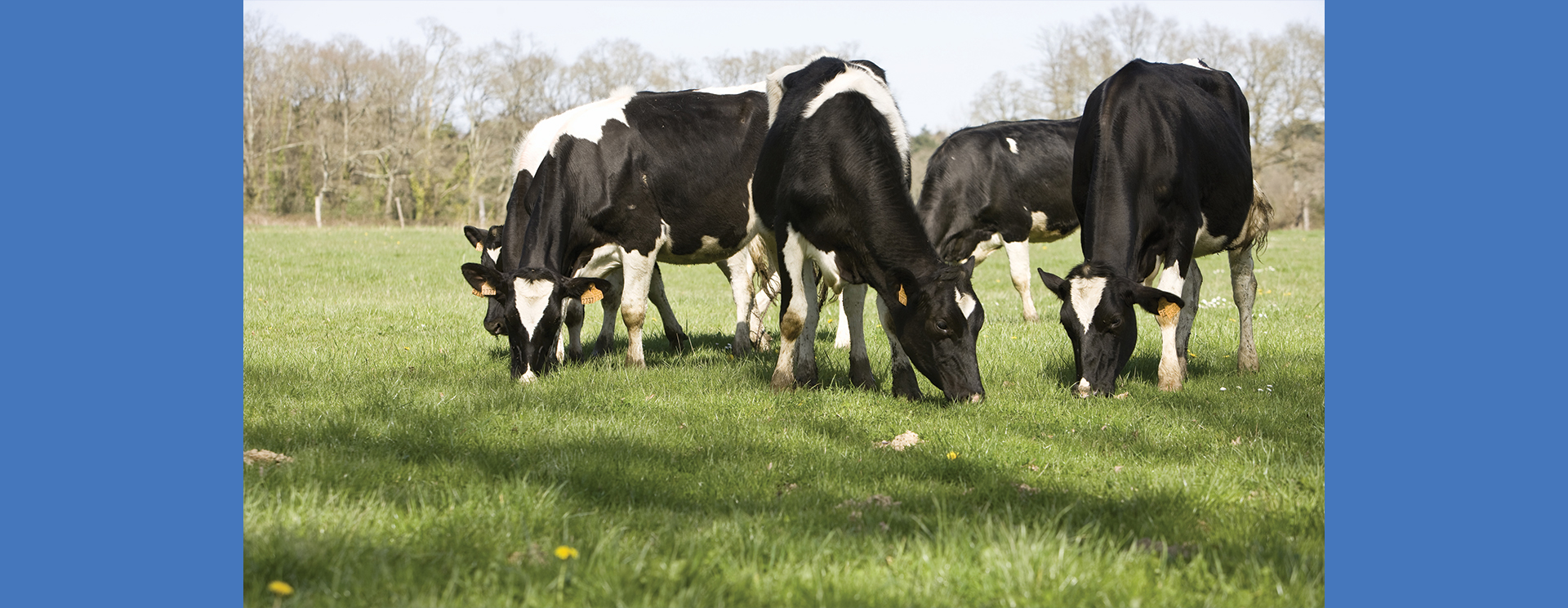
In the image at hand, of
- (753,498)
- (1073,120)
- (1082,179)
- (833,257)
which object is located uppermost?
(1073,120)

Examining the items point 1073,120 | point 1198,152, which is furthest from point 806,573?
point 1073,120

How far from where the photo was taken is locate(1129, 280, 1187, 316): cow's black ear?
6.23m

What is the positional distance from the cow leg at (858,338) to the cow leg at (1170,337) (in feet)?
6.27

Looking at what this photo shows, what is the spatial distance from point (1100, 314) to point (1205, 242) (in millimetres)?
1722

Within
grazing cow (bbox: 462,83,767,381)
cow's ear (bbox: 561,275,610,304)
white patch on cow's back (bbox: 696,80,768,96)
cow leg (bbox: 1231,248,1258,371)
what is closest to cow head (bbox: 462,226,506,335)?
grazing cow (bbox: 462,83,767,381)

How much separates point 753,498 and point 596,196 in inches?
169

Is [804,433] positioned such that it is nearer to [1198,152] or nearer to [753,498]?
[753,498]

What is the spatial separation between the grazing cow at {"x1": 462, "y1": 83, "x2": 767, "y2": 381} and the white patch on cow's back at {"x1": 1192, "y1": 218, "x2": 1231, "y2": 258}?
315 cm

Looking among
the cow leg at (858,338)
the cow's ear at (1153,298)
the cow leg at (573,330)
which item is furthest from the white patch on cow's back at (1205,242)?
the cow leg at (573,330)

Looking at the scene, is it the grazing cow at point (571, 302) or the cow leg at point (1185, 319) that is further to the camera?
the grazing cow at point (571, 302)

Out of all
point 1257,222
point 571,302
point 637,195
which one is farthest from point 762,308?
point 1257,222

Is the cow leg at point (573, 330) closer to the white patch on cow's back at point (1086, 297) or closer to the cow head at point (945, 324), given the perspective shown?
the cow head at point (945, 324)

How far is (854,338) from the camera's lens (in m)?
6.91

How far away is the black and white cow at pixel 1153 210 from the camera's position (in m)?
6.34
